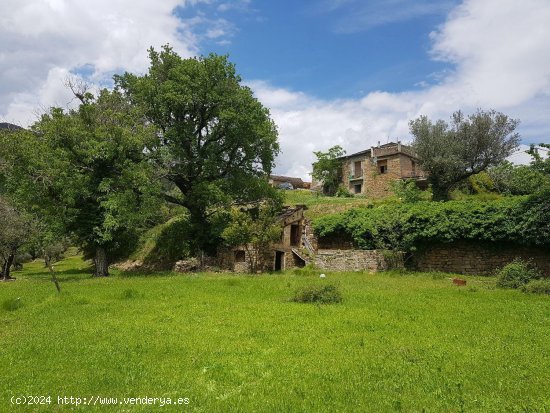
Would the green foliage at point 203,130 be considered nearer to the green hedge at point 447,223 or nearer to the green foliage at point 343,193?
the green hedge at point 447,223

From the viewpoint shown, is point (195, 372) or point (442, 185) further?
point (442, 185)

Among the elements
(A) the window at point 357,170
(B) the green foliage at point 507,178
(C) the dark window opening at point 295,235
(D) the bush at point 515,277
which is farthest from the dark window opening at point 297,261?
(A) the window at point 357,170

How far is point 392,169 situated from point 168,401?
2005 inches

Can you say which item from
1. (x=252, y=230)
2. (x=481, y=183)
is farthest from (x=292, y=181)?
(x=252, y=230)

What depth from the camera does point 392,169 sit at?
5394 cm

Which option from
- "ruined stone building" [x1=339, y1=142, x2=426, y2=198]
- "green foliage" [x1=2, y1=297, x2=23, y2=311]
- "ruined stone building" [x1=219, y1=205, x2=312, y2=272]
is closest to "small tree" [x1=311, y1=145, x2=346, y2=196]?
"ruined stone building" [x1=339, y1=142, x2=426, y2=198]

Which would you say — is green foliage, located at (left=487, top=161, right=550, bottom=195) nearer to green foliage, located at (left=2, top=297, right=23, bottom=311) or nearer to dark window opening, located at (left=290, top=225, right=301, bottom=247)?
dark window opening, located at (left=290, top=225, right=301, bottom=247)

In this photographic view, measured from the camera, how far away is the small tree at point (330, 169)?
60.0 m

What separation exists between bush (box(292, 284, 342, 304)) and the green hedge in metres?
15.5

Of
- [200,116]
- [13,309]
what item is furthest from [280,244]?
[13,309]

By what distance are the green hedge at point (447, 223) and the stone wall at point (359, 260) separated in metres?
1.04

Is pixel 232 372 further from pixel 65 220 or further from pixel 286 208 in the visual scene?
pixel 286 208

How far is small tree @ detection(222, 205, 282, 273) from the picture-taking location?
3138cm

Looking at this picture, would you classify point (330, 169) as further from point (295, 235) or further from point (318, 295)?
point (318, 295)
